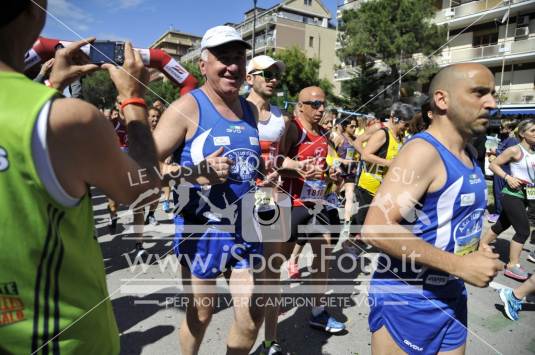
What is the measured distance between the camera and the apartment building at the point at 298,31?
45844mm

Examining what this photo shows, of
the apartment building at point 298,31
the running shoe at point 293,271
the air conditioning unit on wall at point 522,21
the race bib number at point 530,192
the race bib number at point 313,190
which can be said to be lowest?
the running shoe at point 293,271

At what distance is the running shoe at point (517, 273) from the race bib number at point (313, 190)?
111 inches

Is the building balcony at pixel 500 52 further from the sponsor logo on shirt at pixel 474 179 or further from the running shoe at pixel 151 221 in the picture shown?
the sponsor logo on shirt at pixel 474 179

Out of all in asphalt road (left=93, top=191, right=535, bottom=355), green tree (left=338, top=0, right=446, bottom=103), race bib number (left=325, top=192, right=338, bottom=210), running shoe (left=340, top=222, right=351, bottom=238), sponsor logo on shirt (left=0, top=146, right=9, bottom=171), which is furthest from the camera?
green tree (left=338, top=0, right=446, bottom=103)

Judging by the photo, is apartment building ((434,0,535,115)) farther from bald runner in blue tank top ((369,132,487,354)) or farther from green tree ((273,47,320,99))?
bald runner in blue tank top ((369,132,487,354))

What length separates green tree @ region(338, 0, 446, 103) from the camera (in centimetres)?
2364

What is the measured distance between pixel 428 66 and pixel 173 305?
2497 cm

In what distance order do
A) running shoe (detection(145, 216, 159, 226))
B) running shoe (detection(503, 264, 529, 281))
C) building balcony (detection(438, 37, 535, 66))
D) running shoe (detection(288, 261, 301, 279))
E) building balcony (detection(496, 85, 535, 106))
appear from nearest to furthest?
running shoe (detection(288, 261, 301, 279)) → running shoe (detection(503, 264, 529, 281)) → running shoe (detection(145, 216, 159, 226)) → building balcony (detection(496, 85, 535, 106)) → building balcony (detection(438, 37, 535, 66))

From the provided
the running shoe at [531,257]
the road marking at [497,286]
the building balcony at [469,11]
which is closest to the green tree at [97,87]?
the road marking at [497,286]

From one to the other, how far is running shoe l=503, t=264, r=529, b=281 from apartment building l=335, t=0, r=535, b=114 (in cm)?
1957


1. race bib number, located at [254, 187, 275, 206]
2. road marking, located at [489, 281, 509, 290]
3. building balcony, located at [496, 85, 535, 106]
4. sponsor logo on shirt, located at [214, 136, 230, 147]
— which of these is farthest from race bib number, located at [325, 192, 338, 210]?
building balcony, located at [496, 85, 535, 106]

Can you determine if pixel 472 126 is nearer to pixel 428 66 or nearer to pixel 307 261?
pixel 307 261

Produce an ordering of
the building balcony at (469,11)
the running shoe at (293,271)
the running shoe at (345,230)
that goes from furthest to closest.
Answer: the building balcony at (469,11), the running shoe at (345,230), the running shoe at (293,271)

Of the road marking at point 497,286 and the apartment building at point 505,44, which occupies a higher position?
the apartment building at point 505,44
